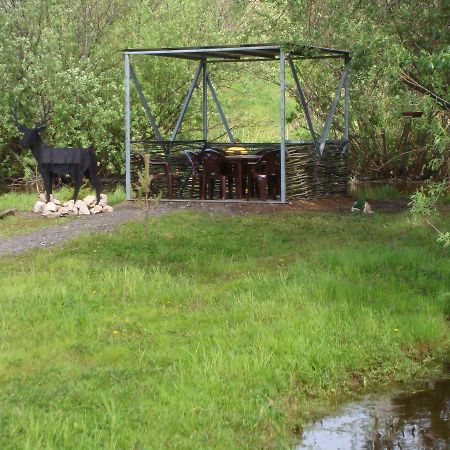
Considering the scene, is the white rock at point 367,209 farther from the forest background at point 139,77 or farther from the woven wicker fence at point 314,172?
the forest background at point 139,77

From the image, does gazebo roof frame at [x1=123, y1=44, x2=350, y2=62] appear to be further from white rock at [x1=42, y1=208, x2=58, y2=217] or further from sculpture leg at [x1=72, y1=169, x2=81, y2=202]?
white rock at [x1=42, y1=208, x2=58, y2=217]

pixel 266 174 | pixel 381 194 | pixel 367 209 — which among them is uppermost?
pixel 266 174

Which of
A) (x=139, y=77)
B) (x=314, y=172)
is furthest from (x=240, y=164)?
(x=139, y=77)

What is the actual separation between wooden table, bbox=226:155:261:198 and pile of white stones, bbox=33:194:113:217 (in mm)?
2463

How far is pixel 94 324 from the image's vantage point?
955 centimetres

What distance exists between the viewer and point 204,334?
30.3 feet

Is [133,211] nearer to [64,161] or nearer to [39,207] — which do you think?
[64,161]

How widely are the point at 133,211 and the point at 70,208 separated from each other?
1.11 metres

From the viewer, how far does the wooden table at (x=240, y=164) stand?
18688 millimetres

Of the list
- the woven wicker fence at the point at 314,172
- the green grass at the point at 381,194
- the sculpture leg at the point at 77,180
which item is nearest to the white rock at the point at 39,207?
the sculpture leg at the point at 77,180

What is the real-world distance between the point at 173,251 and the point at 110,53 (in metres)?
12.9

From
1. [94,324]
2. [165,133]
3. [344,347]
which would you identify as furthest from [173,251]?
[165,133]

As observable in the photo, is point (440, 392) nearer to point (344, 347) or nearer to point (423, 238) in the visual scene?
point (344, 347)

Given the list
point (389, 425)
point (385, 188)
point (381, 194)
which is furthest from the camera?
point (385, 188)
